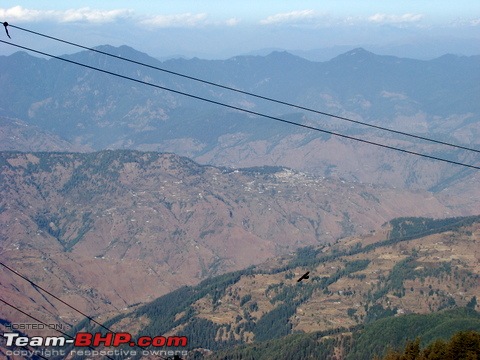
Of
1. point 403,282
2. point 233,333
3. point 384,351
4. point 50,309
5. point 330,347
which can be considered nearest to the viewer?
point 384,351

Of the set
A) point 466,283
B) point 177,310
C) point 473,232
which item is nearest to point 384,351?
point 466,283

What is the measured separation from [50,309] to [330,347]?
99346 millimetres

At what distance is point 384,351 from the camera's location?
11281 centimetres

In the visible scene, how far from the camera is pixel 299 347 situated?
123 m

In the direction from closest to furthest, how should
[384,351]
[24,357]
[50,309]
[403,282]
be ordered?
[384,351]
[24,357]
[403,282]
[50,309]

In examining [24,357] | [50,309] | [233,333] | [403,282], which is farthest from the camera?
[50,309]

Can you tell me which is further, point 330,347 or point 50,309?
point 50,309

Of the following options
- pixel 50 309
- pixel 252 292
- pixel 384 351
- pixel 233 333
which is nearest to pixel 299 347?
pixel 384 351

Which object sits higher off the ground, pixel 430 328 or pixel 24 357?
pixel 430 328

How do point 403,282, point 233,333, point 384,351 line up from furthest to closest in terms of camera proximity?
1. point 403,282
2. point 233,333
3. point 384,351

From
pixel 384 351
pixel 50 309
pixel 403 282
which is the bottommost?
pixel 50 309

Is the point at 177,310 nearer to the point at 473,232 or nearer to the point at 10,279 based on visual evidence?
the point at 10,279

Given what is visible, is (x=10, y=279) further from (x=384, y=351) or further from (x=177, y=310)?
(x=384, y=351)

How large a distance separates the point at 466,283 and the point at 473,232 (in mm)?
36270
